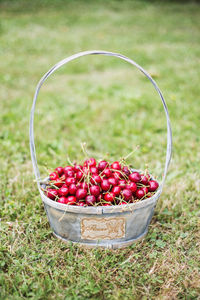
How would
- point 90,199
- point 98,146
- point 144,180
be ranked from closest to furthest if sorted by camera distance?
point 90,199 < point 144,180 < point 98,146

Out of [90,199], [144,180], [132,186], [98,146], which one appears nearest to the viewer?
[90,199]

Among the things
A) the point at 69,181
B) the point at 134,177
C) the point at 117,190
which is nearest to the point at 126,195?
the point at 117,190

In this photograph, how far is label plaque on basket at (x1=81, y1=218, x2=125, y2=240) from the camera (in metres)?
1.85

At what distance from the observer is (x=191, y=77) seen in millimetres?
6297

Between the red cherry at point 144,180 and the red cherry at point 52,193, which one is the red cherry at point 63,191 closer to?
the red cherry at point 52,193

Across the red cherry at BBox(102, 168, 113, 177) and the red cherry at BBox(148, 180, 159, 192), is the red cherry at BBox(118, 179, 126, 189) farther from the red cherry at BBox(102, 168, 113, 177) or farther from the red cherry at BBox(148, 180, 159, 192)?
the red cherry at BBox(148, 180, 159, 192)

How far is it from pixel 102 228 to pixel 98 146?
1826mm

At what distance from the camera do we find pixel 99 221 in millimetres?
1853

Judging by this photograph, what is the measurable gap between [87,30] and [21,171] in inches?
386

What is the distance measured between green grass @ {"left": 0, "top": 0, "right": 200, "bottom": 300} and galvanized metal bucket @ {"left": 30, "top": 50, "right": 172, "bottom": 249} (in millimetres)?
78

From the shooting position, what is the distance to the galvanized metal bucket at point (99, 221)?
5.95 feet

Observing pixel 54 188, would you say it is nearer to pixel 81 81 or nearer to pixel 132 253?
pixel 132 253

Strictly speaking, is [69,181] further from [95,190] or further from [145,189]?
[145,189]

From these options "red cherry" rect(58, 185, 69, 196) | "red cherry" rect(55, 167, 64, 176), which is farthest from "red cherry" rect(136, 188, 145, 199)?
"red cherry" rect(55, 167, 64, 176)
